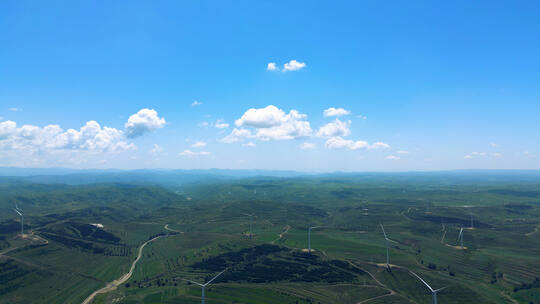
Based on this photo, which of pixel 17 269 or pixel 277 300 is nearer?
pixel 277 300

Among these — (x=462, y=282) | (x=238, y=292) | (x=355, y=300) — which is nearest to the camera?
(x=355, y=300)

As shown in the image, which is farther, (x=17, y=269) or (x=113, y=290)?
(x=17, y=269)

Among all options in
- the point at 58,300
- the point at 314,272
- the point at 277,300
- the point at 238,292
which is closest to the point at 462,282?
the point at 314,272

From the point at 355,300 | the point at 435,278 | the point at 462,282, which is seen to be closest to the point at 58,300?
the point at 355,300

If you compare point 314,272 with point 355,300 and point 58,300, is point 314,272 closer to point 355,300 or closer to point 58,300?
point 355,300

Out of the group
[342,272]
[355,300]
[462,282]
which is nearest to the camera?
[355,300]

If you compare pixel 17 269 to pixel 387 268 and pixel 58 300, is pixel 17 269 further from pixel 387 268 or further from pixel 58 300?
pixel 387 268

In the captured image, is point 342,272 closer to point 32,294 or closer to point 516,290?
point 516,290

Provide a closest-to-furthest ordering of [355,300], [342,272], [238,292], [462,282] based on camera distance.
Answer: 1. [355,300]
2. [238,292]
3. [462,282]
4. [342,272]

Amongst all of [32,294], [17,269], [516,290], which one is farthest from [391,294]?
[17,269]
